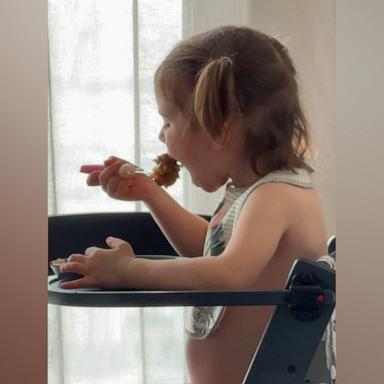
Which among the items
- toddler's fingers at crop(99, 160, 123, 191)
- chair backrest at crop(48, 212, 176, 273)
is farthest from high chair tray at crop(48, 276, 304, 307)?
chair backrest at crop(48, 212, 176, 273)

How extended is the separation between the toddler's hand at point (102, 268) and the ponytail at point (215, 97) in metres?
0.19

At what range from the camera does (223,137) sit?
0.92m

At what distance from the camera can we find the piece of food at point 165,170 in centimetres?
100

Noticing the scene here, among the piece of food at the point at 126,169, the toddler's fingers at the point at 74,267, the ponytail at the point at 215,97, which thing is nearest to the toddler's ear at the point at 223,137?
the ponytail at the point at 215,97

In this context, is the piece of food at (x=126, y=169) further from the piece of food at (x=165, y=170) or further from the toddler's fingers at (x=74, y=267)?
the toddler's fingers at (x=74, y=267)

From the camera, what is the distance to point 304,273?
0.79 meters

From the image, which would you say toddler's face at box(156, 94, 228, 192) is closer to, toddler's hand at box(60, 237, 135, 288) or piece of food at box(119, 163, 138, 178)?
piece of food at box(119, 163, 138, 178)

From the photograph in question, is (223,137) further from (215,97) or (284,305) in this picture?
(284,305)
